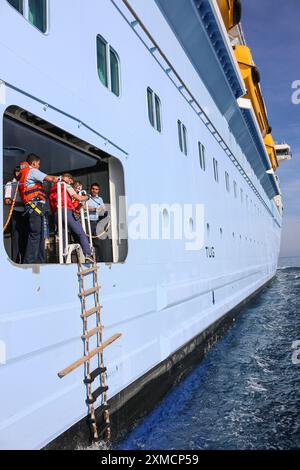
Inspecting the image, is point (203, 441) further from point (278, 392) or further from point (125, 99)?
point (125, 99)

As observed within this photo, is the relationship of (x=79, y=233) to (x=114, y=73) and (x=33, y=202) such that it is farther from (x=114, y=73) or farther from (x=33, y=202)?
(x=114, y=73)

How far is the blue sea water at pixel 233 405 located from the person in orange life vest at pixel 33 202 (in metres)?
2.61

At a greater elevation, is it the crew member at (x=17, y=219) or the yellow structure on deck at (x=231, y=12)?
the yellow structure on deck at (x=231, y=12)

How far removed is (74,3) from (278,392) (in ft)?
Answer: 22.1

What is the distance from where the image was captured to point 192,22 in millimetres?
8961

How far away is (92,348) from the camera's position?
4.46m

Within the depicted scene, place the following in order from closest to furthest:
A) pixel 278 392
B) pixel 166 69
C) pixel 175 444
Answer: pixel 175 444 < pixel 278 392 < pixel 166 69

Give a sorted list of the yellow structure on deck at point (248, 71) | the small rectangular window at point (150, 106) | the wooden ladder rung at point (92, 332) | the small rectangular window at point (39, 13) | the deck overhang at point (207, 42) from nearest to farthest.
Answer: the small rectangular window at point (39, 13) < the wooden ladder rung at point (92, 332) < the small rectangular window at point (150, 106) < the deck overhang at point (207, 42) < the yellow structure on deck at point (248, 71)

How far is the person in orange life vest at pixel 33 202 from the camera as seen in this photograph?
14.5 ft

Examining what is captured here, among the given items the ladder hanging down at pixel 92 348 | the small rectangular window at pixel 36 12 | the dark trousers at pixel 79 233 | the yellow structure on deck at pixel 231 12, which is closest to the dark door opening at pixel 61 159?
the dark trousers at pixel 79 233

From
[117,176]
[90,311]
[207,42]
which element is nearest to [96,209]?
[117,176]

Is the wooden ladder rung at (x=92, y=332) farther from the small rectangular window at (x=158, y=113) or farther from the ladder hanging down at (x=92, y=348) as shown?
the small rectangular window at (x=158, y=113)
